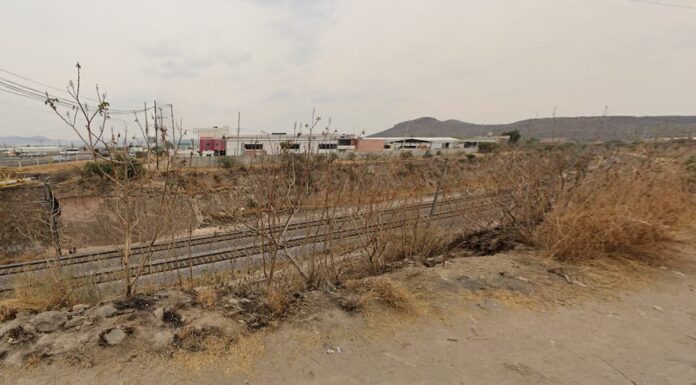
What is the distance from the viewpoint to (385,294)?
3113mm

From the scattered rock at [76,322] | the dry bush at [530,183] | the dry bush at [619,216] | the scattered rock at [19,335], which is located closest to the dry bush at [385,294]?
the scattered rock at [76,322]

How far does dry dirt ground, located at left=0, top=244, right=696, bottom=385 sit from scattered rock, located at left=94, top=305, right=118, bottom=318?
56cm

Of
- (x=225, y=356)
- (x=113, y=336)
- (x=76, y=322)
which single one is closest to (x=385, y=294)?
(x=225, y=356)

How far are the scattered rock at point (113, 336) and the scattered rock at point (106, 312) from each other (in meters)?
Answer: 0.32

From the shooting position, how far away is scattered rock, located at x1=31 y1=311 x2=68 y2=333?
2400 mm

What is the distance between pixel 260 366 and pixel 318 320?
72cm

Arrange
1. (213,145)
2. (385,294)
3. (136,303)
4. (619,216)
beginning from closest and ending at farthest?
(136,303), (385,294), (619,216), (213,145)

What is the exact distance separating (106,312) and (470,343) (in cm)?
335

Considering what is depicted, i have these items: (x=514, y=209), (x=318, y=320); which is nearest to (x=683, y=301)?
(x=514, y=209)

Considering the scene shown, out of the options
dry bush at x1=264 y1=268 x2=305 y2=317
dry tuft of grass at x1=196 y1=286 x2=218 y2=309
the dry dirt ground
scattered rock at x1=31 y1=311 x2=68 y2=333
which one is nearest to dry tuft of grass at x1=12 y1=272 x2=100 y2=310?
scattered rock at x1=31 y1=311 x2=68 y2=333

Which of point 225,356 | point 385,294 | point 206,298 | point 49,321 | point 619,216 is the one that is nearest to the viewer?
point 225,356

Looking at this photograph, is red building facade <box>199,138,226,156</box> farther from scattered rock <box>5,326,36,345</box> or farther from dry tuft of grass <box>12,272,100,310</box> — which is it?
scattered rock <box>5,326,36,345</box>

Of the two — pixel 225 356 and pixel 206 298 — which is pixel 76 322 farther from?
pixel 225 356

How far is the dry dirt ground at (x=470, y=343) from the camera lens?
2076 millimetres
